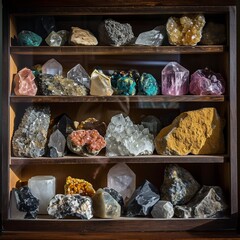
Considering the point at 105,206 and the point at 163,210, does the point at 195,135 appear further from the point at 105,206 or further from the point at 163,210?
the point at 105,206

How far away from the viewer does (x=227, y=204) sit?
1559 mm

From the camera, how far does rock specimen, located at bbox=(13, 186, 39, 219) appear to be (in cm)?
155

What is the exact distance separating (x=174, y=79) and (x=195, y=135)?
0.75ft

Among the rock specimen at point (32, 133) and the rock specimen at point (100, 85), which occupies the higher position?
the rock specimen at point (100, 85)

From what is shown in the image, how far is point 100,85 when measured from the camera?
1.60 metres

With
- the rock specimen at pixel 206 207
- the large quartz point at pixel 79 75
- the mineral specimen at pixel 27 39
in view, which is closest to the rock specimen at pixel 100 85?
the large quartz point at pixel 79 75

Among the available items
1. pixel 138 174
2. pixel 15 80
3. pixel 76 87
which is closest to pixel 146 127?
pixel 138 174

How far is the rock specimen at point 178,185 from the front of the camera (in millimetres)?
1592

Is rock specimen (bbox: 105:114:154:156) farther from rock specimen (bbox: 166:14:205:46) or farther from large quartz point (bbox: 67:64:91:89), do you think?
rock specimen (bbox: 166:14:205:46)

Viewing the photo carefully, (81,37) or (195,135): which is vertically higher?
(81,37)

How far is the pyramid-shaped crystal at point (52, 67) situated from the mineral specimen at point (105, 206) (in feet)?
1.64

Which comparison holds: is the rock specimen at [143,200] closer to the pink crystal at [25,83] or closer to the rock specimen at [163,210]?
the rock specimen at [163,210]

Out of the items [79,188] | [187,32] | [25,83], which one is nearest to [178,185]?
[79,188]

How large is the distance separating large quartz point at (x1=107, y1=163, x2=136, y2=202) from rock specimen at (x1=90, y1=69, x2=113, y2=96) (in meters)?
0.28
